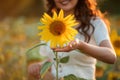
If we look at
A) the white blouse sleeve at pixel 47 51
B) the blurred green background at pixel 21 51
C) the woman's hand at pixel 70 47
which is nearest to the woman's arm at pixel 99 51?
the woman's hand at pixel 70 47

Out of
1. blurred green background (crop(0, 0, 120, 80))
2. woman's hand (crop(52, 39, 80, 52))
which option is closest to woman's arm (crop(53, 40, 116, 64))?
woman's hand (crop(52, 39, 80, 52))

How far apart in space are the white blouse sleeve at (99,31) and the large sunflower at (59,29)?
407mm

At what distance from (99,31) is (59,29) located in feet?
1.61

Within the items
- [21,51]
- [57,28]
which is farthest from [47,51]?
[21,51]

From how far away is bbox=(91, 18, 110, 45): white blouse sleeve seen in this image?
136 inches

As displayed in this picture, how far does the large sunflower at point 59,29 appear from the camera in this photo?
10.0 ft

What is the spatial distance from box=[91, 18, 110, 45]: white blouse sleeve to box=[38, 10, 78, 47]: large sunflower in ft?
1.33

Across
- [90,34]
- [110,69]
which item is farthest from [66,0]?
[110,69]

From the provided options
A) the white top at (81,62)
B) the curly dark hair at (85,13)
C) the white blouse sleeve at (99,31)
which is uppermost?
the curly dark hair at (85,13)

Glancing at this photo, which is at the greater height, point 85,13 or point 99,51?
point 85,13

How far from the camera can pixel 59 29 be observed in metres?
3.06

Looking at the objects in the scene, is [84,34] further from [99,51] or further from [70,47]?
[70,47]

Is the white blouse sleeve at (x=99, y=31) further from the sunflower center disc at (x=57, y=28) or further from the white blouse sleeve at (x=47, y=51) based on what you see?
the sunflower center disc at (x=57, y=28)

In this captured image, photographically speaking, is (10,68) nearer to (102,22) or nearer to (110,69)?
(110,69)
